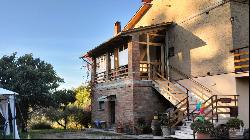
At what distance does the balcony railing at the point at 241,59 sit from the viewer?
1776 centimetres

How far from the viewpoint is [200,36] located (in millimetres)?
21156

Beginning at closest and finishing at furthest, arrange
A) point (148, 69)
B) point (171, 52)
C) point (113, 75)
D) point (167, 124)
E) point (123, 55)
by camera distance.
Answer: point (167, 124)
point (148, 69)
point (171, 52)
point (123, 55)
point (113, 75)

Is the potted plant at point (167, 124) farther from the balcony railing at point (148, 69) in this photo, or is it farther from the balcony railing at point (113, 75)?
the balcony railing at point (113, 75)

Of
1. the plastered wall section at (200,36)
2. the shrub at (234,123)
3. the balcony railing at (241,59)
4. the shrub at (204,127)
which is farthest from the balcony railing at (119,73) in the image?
the shrub at (234,123)

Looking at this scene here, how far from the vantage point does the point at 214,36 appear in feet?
65.5

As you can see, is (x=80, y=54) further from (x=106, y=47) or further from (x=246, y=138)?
(x=246, y=138)

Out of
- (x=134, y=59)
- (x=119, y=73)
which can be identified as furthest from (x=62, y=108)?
(x=134, y=59)

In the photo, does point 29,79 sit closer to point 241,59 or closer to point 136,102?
point 136,102

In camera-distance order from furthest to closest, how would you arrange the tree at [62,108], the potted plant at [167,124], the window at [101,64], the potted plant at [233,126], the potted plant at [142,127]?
the tree at [62,108] < the window at [101,64] < the potted plant at [142,127] < the potted plant at [167,124] < the potted plant at [233,126]

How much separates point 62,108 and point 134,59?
40.0ft

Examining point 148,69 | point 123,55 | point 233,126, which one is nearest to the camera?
point 233,126

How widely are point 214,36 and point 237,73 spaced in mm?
2884

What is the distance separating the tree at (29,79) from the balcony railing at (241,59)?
610 inches

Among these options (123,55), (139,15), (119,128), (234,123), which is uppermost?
(139,15)
